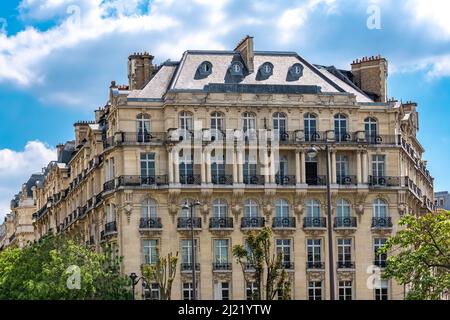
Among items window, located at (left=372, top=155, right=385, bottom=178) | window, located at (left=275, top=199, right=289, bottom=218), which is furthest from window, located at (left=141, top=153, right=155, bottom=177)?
window, located at (left=372, top=155, right=385, bottom=178)

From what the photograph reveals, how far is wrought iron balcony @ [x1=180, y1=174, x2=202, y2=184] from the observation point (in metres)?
75.0

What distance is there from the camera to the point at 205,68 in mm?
78750

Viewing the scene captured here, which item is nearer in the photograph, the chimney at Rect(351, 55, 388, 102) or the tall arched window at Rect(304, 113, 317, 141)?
the tall arched window at Rect(304, 113, 317, 141)

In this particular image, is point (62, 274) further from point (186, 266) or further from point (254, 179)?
point (254, 179)

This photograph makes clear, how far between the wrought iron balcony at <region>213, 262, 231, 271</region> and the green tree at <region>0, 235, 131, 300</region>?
21.7 ft

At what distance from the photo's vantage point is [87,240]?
85.8 metres

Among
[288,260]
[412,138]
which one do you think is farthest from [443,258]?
[412,138]

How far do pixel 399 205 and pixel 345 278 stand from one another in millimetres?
6458

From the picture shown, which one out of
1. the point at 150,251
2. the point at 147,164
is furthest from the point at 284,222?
the point at 147,164

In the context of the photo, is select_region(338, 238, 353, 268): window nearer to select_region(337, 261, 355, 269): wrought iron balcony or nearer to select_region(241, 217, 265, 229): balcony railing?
select_region(337, 261, 355, 269): wrought iron balcony

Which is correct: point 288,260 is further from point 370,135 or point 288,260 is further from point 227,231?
point 370,135

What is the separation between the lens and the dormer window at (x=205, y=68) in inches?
3086

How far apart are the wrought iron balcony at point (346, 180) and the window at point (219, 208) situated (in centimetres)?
787

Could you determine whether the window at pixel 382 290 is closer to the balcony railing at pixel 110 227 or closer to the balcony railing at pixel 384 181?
the balcony railing at pixel 384 181
